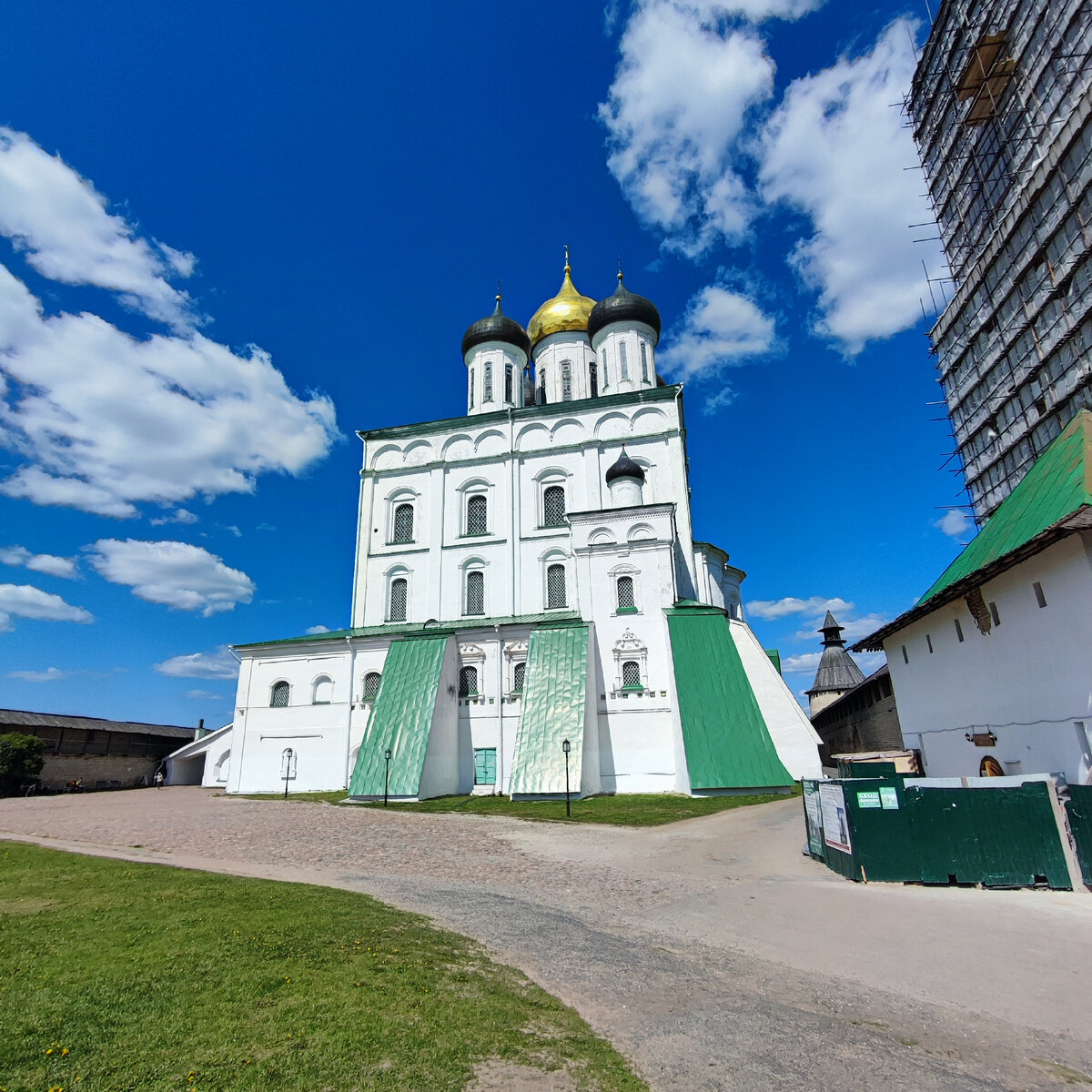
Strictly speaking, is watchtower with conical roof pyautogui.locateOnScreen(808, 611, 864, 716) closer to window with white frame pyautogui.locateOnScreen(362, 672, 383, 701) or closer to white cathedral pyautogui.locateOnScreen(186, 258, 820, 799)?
white cathedral pyautogui.locateOnScreen(186, 258, 820, 799)

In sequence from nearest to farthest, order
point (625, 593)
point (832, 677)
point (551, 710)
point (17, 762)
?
point (551, 710) < point (625, 593) < point (17, 762) < point (832, 677)

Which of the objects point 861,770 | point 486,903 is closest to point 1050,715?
point 861,770

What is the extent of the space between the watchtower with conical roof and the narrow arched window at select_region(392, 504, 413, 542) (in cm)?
2844

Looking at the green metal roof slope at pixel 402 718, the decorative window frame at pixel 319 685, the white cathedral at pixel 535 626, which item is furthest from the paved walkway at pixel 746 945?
the decorative window frame at pixel 319 685

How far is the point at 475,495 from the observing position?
30.6 meters

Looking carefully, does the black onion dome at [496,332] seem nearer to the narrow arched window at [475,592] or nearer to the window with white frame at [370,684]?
the narrow arched window at [475,592]

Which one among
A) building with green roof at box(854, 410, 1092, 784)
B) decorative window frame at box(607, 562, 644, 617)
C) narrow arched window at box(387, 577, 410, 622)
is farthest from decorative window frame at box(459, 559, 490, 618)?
building with green roof at box(854, 410, 1092, 784)

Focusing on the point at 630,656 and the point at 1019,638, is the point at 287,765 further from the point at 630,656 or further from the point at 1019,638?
the point at 1019,638

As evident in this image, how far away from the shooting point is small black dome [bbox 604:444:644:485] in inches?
1057

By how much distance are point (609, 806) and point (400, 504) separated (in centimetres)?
1802

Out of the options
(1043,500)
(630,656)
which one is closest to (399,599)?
(630,656)

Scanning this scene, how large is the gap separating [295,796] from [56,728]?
65.2ft

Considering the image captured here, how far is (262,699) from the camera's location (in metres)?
26.8

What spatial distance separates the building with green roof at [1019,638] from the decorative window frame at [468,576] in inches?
646
